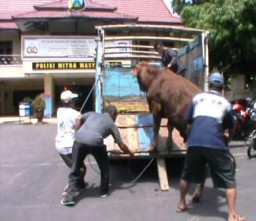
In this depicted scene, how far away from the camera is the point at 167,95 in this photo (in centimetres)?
807

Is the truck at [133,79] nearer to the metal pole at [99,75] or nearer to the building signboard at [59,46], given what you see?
the metal pole at [99,75]

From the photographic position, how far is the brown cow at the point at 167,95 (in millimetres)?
7820

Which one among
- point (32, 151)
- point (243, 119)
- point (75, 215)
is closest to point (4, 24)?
point (32, 151)

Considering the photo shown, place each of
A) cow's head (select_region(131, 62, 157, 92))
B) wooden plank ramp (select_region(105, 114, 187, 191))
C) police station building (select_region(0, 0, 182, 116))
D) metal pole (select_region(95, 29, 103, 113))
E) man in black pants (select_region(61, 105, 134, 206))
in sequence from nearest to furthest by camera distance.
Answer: man in black pants (select_region(61, 105, 134, 206)), wooden plank ramp (select_region(105, 114, 187, 191)), cow's head (select_region(131, 62, 157, 92)), metal pole (select_region(95, 29, 103, 113)), police station building (select_region(0, 0, 182, 116))

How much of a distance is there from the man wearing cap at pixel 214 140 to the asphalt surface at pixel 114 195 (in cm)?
52

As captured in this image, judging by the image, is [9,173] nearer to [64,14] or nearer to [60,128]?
[60,128]

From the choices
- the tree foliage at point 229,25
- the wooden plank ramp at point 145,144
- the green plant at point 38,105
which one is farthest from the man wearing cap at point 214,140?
the green plant at point 38,105

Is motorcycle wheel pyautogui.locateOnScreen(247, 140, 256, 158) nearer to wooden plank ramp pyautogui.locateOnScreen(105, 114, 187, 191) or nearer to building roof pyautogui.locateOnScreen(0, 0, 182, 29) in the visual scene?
wooden plank ramp pyautogui.locateOnScreen(105, 114, 187, 191)

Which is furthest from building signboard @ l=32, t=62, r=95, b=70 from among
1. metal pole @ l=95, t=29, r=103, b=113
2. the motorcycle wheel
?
metal pole @ l=95, t=29, r=103, b=113

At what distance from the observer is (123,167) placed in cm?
1013

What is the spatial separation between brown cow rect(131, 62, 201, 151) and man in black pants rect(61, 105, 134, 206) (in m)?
0.90

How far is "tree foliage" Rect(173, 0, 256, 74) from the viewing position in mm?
16016

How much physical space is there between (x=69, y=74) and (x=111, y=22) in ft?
12.6

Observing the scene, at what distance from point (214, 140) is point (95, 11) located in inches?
967
